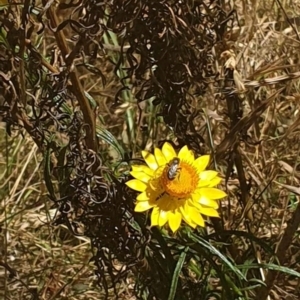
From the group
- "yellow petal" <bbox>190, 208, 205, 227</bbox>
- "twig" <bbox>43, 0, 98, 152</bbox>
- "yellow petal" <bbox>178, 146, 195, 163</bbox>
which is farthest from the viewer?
"yellow petal" <bbox>178, 146, 195, 163</bbox>

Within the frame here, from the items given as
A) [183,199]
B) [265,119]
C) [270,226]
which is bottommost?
[183,199]

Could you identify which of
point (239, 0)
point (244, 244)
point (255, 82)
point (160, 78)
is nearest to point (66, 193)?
point (160, 78)

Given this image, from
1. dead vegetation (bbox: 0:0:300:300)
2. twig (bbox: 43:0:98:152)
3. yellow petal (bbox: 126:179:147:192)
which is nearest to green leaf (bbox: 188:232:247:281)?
dead vegetation (bbox: 0:0:300:300)

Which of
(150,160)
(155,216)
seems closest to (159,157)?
(150,160)

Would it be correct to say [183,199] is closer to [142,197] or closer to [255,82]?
[142,197]

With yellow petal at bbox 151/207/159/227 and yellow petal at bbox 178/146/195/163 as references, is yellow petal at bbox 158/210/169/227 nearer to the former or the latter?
yellow petal at bbox 151/207/159/227

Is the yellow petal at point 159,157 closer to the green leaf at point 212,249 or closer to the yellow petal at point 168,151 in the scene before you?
the yellow petal at point 168,151
